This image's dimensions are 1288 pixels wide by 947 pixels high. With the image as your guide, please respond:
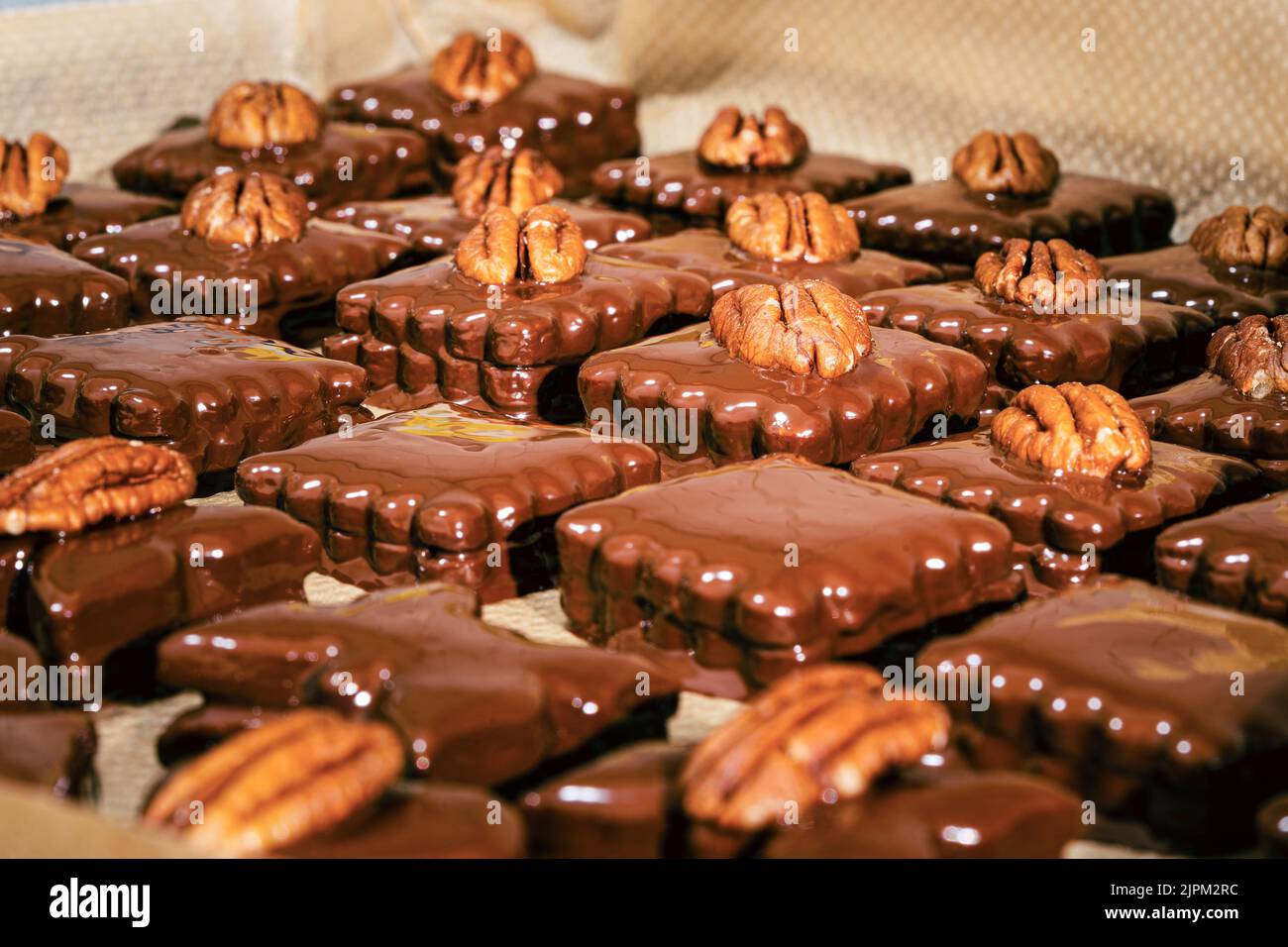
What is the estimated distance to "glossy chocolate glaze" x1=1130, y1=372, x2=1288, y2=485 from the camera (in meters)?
1.60

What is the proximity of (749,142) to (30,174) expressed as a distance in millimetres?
1199

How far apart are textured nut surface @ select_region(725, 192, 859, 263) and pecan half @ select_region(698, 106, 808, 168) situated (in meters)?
0.36

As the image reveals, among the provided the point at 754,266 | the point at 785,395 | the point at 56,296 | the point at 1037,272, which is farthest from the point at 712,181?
the point at 56,296

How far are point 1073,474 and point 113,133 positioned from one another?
2214 millimetres

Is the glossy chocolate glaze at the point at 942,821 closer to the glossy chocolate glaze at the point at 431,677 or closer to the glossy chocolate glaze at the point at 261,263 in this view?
the glossy chocolate glaze at the point at 431,677

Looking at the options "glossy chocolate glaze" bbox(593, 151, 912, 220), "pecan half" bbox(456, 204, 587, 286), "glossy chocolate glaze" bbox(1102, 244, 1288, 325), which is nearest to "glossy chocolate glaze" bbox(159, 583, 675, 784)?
"pecan half" bbox(456, 204, 587, 286)

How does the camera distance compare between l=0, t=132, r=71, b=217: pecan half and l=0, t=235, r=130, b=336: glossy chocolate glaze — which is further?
l=0, t=132, r=71, b=217: pecan half

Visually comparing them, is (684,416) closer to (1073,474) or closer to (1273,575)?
(1073,474)

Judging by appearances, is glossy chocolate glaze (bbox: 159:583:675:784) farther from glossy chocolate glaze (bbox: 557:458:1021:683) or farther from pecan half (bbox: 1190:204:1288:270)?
pecan half (bbox: 1190:204:1288:270)

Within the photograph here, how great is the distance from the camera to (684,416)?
1.62m

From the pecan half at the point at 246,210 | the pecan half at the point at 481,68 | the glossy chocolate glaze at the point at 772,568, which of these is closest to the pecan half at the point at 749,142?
the pecan half at the point at 481,68

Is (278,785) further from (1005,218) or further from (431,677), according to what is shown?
(1005,218)

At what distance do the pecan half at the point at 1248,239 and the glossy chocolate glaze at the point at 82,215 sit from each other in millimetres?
1642
